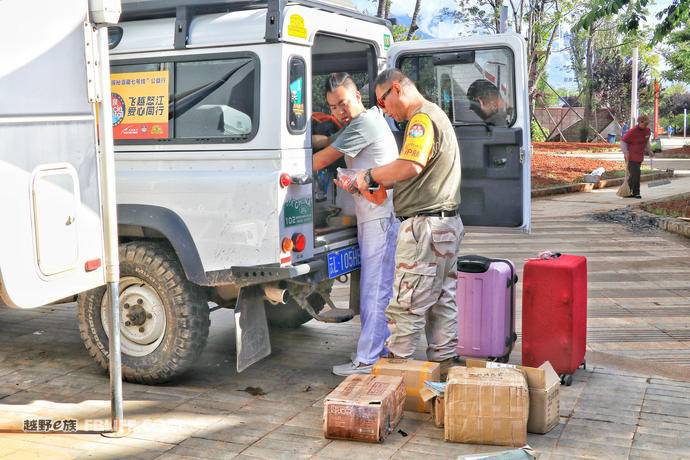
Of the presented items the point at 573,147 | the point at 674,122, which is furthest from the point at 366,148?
the point at 674,122

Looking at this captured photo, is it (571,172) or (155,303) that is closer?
(155,303)

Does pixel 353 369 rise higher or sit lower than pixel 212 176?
lower

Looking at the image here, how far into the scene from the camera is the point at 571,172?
21984 millimetres

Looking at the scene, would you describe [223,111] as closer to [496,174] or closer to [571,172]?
[496,174]

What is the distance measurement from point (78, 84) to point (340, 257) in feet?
7.02

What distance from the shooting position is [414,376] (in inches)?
212

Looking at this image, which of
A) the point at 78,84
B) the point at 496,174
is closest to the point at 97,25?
the point at 78,84

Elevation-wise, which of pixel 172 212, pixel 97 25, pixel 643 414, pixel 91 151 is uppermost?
pixel 97 25

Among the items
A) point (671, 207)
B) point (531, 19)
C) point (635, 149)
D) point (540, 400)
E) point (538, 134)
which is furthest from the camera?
point (538, 134)

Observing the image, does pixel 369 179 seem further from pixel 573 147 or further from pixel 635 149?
pixel 573 147

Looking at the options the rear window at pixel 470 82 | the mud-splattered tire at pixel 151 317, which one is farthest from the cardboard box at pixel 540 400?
the rear window at pixel 470 82

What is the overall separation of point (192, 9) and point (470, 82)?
227cm

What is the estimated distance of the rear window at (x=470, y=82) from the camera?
21.9ft

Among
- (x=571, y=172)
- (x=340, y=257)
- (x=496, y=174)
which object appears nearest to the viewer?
(x=340, y=257)
